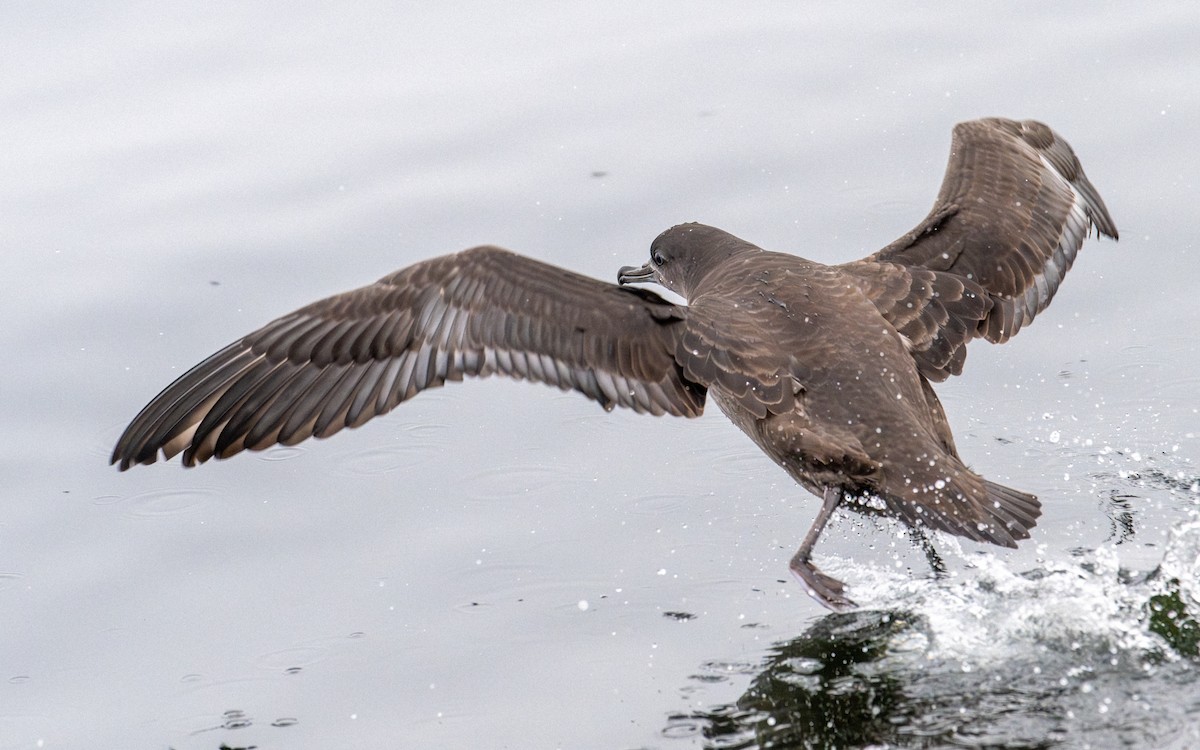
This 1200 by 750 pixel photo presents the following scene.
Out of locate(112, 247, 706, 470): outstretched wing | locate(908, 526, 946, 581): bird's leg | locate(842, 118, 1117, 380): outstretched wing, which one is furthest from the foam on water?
locate(112, 247, 706, 470): outstretched wing

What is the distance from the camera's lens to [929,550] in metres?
6.05

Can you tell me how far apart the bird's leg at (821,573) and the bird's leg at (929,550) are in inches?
15.3

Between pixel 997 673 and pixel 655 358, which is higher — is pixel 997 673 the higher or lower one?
the lower one

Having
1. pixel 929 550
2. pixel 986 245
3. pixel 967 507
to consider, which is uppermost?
pixel 986 245

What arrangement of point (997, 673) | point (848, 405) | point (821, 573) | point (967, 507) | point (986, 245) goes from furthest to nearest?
point (986, 245) → point (848, 405) → point (821, 573) → point (967, 507) → point (997, 673)

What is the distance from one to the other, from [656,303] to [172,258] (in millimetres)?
3349

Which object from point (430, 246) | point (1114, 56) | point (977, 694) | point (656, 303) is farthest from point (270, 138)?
point (977, 694)

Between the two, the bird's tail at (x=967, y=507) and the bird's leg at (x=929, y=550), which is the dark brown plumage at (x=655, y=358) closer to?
the bird's tail at (x=967, y=507)

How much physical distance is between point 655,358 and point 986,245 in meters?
1.58

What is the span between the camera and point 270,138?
948cm

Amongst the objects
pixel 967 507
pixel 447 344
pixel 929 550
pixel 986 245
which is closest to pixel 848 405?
pixel 967 507

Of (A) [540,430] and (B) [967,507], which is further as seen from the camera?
(A) [540,430]

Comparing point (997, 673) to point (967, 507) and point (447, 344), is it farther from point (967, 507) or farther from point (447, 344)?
point (447, 344)

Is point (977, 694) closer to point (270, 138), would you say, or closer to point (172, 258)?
point (172, 258)
